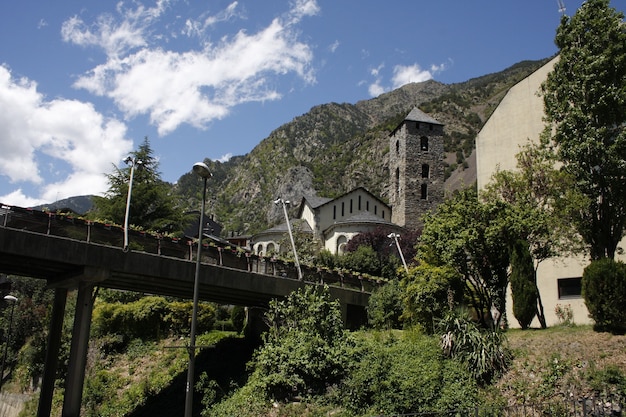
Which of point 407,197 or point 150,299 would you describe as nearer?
point 150,299

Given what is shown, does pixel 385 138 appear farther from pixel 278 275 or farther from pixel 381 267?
pixel 278 275

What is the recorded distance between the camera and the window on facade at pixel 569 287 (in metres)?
Result: 28.6

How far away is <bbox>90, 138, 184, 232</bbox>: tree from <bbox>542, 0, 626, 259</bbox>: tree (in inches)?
1521

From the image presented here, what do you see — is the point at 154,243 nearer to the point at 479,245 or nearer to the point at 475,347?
the point at 475,347

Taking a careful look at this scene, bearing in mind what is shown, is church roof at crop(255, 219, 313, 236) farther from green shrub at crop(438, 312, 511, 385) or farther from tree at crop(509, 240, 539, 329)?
green shrub at crop(438, 312, 511, 385)

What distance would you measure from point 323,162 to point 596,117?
13123cm

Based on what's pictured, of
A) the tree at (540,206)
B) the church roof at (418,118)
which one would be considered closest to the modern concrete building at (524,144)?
the tree at (540,206)

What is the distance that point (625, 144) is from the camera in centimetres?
2158

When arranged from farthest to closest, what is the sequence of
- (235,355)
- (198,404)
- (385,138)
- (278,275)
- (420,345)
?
(385,138) < (235,355) < (278,275) < (198,404) < (420,345)

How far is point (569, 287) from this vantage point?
1140 inches

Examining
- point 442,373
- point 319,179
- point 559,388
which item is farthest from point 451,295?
point 319,179

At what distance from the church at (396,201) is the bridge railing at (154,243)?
3191 centimetres

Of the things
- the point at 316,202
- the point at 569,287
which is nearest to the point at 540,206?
the point at 569,287

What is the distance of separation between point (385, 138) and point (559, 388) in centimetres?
12807
